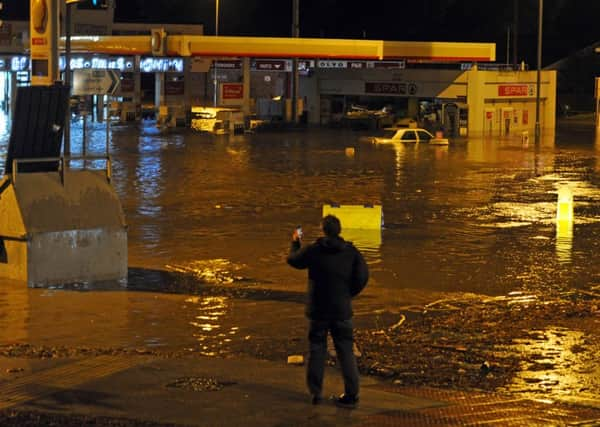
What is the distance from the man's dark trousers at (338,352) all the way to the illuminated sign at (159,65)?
63.5m

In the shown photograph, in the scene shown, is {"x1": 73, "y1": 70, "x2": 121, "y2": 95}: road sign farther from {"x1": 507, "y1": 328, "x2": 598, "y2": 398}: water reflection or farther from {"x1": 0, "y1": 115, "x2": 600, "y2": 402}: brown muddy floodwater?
{"x1": 507, "y1": 328, "x2": 598, "y2": 398}: water reflection

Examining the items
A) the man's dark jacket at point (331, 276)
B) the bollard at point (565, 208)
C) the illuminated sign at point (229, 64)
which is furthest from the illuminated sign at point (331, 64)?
the man's dark jacket at point (331, 276)

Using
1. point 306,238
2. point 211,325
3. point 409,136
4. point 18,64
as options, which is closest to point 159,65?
point 18,64

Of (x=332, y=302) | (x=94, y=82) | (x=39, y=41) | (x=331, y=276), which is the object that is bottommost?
(x=332, y=302)

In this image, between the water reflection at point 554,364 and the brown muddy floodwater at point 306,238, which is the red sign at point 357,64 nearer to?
the brown muddy floodwater at point 306,238

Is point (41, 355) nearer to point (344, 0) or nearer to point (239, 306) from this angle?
point (239, 306)

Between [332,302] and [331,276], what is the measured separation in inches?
8.1

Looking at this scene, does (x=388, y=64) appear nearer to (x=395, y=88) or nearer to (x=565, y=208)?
(x=395, y=88)

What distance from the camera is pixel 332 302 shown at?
920 centimetres

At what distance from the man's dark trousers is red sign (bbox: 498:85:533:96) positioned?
192 feet

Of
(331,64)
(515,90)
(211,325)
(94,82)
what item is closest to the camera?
(211,325)

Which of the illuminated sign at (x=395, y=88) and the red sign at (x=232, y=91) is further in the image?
the red sign at (x=232, y=91)

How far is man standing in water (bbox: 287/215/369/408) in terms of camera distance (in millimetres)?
9203

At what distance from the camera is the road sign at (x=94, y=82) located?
73.4 ft
